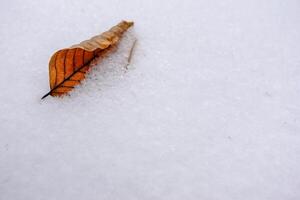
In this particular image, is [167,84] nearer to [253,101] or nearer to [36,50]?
[253,101]

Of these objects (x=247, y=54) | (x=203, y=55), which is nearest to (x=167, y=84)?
(x=203, y=55)

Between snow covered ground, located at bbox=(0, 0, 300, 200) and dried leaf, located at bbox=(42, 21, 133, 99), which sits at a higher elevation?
dried leaf, located at bbox=(42, 21, 133, 99)

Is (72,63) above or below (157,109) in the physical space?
above

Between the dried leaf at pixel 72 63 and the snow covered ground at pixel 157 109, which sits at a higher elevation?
the dried leaf at pixel 72 63
